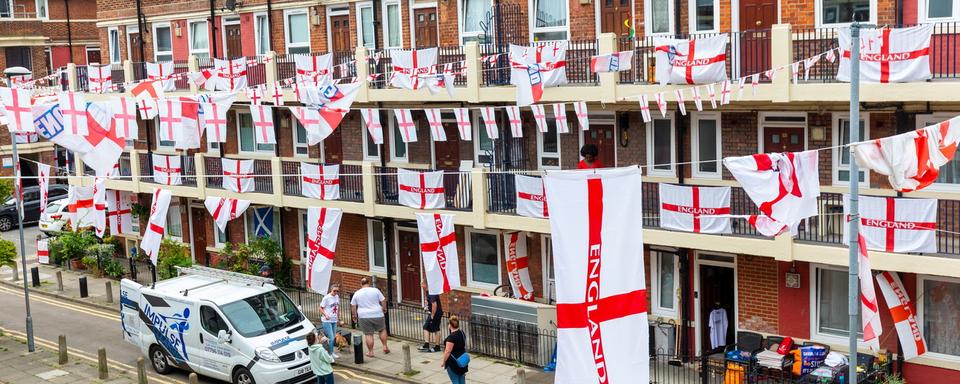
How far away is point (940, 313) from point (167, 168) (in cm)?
2087

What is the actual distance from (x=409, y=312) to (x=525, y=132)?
17.6 ft

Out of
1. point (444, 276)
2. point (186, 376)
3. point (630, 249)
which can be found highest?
point (630, 249)

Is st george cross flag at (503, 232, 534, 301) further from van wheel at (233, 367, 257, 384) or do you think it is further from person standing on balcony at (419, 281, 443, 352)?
van wheel at (233, 367, 257, 384)

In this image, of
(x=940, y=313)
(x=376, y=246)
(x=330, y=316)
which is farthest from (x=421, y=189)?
(x=940, y=313)

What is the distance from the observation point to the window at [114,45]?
36.3 metres

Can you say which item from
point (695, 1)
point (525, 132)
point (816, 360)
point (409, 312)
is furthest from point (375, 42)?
point (816, 360)

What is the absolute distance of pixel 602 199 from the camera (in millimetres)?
11078

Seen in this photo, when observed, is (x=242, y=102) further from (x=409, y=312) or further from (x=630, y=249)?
(x=630, y=249)

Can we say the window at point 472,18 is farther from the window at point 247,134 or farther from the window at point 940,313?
the window at point 940,313

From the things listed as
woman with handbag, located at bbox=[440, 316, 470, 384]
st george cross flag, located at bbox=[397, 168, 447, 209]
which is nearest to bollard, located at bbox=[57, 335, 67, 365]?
st george cross flag, located at bbox=[397, 168, 447, 209]

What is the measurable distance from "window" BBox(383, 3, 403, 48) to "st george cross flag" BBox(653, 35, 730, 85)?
864cm

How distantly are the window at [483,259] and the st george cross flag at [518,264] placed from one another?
124 centimetres

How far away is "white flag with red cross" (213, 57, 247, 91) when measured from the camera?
28109 mm

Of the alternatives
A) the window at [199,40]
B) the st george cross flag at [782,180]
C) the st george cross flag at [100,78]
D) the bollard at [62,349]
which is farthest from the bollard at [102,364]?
the st george cross flag at [782,180]
